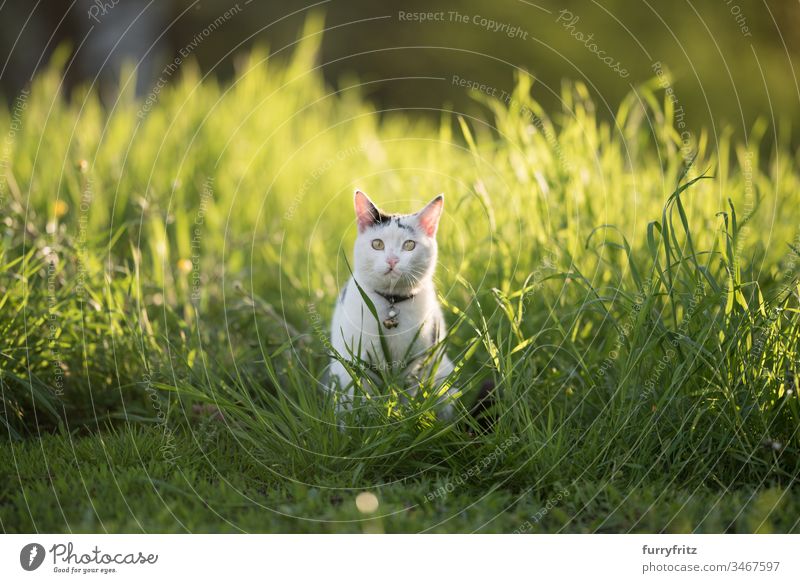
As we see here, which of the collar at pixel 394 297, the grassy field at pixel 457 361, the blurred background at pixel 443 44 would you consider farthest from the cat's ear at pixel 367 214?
the blurred background at pixel 443 44

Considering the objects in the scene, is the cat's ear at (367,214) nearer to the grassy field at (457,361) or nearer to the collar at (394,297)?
the collar at (394,297)

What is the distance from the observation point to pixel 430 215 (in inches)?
102

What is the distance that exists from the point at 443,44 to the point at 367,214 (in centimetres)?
597

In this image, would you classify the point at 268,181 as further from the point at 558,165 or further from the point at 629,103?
the point at 629,103

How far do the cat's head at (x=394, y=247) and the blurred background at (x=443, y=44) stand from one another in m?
4.36

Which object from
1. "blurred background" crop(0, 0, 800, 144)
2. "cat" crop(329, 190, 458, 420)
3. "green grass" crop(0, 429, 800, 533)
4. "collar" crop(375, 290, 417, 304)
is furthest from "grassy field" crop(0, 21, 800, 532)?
"blurred background" crop(0, 0, 800, 144)

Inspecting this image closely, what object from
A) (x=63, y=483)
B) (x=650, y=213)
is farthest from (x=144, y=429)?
(x=650, y=213)

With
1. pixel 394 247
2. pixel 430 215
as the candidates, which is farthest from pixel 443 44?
pixel 394 247

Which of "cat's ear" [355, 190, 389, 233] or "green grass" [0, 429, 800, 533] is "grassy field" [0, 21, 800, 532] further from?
"cat's ear" [355, 190, 389, 233]

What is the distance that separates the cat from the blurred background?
14.4 ft

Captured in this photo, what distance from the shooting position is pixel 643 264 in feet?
10.5

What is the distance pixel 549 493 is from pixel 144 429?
1526 mm

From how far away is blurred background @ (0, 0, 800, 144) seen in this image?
7047 millimetres

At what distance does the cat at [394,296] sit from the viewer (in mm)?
2539
